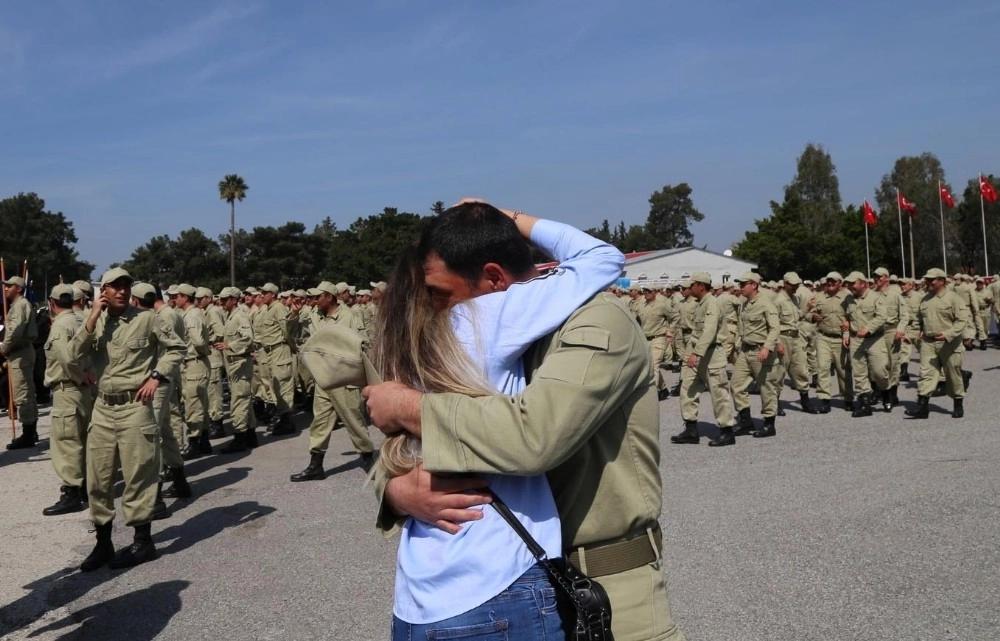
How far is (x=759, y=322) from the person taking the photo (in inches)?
483

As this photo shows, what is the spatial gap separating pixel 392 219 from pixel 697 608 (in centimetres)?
6481

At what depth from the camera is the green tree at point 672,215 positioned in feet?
383

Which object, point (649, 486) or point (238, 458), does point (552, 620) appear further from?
point (238, 458)

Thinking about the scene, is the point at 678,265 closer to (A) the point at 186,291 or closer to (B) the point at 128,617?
(A) the point at 186,291

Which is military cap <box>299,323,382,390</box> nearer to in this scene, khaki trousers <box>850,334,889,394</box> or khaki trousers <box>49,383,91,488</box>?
khaki trousers <box>49,383,91,488</box>

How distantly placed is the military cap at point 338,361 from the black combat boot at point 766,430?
10.4 meters

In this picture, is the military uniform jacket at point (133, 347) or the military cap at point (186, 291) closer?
the military uniform jacket at point (133, 347)

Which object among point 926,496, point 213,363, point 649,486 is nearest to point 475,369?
point 649,486

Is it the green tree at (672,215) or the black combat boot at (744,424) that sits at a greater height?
the green tree at (672,215)

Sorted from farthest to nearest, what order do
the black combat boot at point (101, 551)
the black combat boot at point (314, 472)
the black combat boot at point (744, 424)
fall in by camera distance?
the black combat boot at point (744, 424)
the black combat boot at point (314, 472)
the black combat boot at point (101, 551)

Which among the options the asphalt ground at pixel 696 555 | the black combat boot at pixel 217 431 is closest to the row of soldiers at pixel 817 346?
the asphalt ground at pixel 696 555

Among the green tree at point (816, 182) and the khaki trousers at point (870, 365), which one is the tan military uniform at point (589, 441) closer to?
the khaki trousers at point (870, 365)

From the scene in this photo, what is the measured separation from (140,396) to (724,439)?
23.6ft

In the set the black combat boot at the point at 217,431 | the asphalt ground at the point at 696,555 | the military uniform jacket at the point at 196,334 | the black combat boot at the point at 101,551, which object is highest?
the military uniform jacket at the point at 196,334
